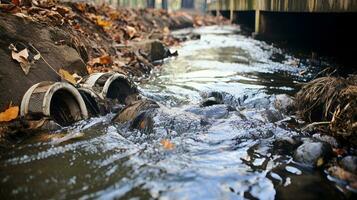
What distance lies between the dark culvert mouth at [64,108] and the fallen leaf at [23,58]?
0.54m

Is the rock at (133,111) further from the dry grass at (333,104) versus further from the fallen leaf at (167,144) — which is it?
the dry grass at (333,104)

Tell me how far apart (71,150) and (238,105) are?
7.80 ft

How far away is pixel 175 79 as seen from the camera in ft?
19.8

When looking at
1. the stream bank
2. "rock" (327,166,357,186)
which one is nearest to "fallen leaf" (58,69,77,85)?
the stream bank

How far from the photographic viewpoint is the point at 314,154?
2.69m

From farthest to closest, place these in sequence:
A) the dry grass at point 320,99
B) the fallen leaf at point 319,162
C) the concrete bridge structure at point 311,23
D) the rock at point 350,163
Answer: the concrete bridge structure at point 311,23
the dry grass at point 320,99
the fallen leaf at point 319,162
the rock at point 350,163

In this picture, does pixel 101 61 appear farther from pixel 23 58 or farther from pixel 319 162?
pixel 319 162

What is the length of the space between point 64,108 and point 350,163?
2870mm

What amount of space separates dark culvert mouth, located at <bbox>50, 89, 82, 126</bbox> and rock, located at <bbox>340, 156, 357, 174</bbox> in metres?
2.61

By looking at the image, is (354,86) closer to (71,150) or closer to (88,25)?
(71,150)

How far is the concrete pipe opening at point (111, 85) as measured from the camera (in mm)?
4316

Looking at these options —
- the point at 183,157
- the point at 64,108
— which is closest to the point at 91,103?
the point at 64,108

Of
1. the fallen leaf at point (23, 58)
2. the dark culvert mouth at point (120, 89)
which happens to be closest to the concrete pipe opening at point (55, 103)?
the fallen leaf at point (23, 58)

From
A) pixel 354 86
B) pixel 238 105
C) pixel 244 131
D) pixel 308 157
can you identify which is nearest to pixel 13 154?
pixel 244 131
